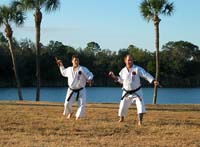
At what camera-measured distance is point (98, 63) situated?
3757 inches

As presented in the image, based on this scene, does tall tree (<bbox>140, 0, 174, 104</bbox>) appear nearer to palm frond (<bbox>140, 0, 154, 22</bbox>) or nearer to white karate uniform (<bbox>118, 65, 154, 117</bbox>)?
palm frond (<bbox>140, 0, 154, 22</bbox>)

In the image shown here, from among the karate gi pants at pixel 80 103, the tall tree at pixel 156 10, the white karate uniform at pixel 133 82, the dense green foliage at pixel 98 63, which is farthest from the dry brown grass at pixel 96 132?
the dense green foliage at pixel 98 63

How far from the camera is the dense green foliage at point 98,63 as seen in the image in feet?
278

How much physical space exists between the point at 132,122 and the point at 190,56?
278 ft

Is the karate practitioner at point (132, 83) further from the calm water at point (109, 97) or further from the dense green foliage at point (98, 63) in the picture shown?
the dense green foliage at point (98, 63)

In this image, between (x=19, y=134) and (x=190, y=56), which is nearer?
(x=19, y=134)

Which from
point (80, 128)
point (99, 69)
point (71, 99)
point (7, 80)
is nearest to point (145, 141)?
point (80, 128)

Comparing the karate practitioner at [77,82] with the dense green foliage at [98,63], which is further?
the dense green foliage at [98,63]

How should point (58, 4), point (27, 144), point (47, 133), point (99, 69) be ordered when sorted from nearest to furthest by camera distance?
point (27, 144) → point (47, 133) → point (58, 4) → point (99, 69)

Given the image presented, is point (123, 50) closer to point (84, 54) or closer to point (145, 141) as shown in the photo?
point (84, 54)

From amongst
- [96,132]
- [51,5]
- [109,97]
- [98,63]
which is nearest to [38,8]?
[51,5]

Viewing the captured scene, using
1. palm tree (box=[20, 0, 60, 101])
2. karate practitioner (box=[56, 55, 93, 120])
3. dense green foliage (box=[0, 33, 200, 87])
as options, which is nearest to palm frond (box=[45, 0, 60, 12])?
palm tree (box=[20, 0, 60, 101])

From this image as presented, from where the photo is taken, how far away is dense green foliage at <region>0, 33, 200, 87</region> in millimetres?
84825

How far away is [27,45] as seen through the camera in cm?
9444
